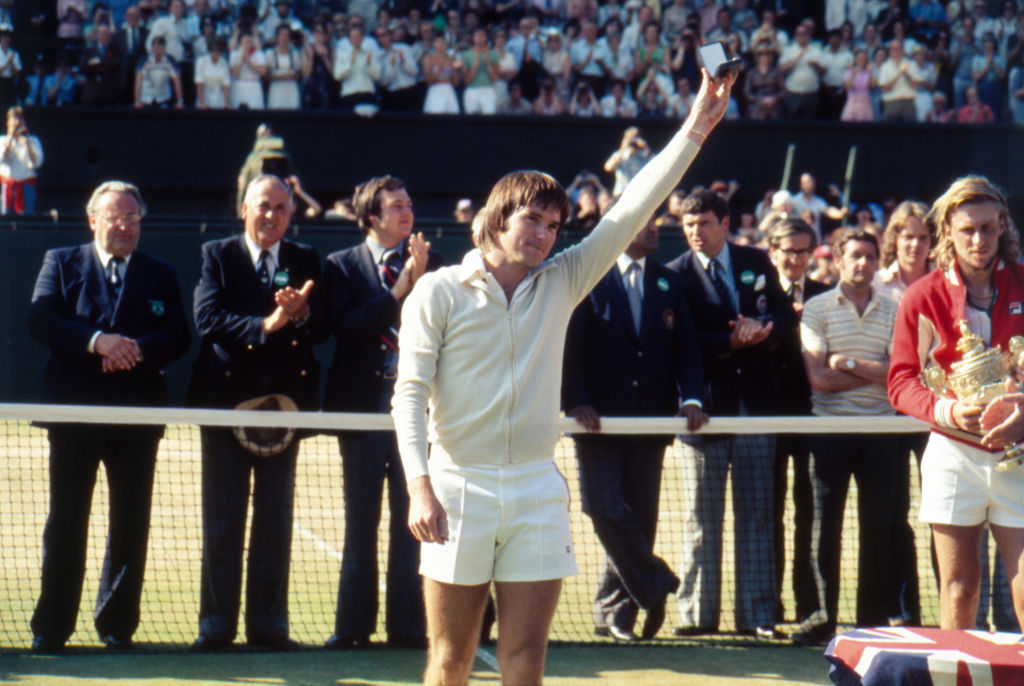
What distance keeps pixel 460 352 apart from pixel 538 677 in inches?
37.7

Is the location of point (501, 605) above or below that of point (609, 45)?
below

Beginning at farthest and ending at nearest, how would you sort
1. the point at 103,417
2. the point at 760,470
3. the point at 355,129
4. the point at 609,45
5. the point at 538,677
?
the point at 609,45 → the point at 355,129 → the point at 760,470 → the point at 103,417 → the point at 538,677

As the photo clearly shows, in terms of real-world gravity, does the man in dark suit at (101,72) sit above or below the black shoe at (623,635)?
above

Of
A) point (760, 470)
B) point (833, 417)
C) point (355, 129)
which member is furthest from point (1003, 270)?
point (355, 129)

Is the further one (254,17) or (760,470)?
(254,17)

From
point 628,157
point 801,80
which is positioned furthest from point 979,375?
point 801,80

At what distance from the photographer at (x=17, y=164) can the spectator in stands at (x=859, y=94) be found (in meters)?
10.8

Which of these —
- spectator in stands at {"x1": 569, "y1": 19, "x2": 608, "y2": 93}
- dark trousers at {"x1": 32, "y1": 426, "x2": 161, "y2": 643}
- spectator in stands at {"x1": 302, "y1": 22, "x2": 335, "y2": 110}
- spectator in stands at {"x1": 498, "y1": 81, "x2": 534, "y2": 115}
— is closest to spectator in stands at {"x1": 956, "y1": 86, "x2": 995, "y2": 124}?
spectator in stands at {"x1": 569, "y1": 19, "x2": 608, "y2": 93}

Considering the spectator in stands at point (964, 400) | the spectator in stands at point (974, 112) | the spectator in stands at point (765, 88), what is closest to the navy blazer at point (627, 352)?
the spectator in stands at point (964, 400)

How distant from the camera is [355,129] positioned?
17.4m

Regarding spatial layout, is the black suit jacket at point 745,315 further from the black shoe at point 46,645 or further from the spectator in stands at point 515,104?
the spectator in stands at point 515,104

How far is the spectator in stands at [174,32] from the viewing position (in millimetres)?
17531

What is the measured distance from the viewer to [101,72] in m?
16.7

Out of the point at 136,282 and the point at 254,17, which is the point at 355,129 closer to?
the point at 254,17
